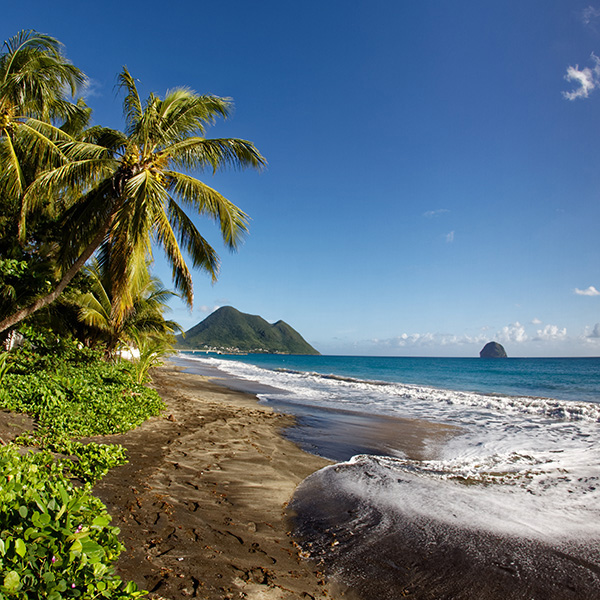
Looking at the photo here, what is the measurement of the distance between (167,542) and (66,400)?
15.4 ft

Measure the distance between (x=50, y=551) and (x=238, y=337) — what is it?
559ft

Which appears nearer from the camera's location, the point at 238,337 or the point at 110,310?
the point at 110,310

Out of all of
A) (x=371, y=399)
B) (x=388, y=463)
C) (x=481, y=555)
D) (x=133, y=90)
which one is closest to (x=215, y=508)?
(x=481, y=555)

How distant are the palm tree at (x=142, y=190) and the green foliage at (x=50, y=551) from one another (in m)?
5.88

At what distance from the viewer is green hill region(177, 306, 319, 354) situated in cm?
16038

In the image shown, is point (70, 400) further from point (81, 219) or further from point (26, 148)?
point (26, 148)

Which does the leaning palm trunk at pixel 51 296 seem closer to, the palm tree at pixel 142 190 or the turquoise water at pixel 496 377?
the palm tree at pixel 142 190

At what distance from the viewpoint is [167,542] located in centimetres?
326

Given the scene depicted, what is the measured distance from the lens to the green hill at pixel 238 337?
16038 cm

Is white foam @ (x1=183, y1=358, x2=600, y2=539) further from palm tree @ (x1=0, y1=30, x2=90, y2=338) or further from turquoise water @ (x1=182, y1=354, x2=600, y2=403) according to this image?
turquoise water @ (x1=182, y1=354, x2=600, y2=403)

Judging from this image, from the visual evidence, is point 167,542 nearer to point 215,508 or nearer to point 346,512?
point 215,508

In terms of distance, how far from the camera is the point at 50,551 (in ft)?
5.82

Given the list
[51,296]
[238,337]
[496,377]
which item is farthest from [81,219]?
[238,337]

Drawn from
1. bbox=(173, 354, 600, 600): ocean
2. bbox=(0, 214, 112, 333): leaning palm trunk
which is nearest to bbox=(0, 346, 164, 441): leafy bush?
bbox=(0, 214, 112, 333): leaning palm trunk
